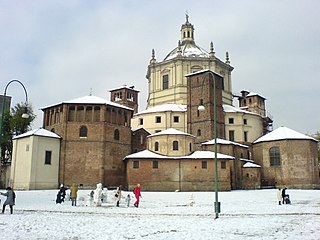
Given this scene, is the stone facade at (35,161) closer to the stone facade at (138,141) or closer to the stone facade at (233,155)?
the stone facade at (138,141)

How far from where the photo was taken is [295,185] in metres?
47.4

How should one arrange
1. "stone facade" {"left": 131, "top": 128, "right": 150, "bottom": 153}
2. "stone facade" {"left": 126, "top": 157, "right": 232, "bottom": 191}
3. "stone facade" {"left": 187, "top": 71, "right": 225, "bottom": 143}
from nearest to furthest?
"stone facade" {"left": 126, "top": 157, "right": 232, "bottom": 191}
"stone facade" {"left": 131, "top": 128, "right": 150, "bottom": 153}
"stone facade" {"left": 187, "top": 71, "right": 225, "bottom": 143}

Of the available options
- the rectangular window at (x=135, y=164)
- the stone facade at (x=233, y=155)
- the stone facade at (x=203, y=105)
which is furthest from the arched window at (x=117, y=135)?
the stone facade at (x=233, y=155)

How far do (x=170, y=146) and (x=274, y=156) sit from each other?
16043 millimetres

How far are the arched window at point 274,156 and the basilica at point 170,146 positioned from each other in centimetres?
14

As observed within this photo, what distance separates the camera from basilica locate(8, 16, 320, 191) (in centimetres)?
4222

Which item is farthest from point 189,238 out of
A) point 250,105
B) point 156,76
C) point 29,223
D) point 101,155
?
point 250,105

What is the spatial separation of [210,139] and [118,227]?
121 ft

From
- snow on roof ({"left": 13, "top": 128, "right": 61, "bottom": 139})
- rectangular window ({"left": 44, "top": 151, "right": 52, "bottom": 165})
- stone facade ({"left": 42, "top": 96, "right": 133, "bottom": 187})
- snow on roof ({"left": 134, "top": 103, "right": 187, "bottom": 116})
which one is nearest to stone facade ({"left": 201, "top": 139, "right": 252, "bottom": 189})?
snow on roof ({"left": 134, "top": 103, "right": 187, "bottom": 116})

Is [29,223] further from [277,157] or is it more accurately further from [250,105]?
[250,105]

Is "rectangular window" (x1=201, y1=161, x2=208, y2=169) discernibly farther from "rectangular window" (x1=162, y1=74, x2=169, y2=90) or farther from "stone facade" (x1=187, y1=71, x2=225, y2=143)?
"rectangular window" (x1=162, y1=74, x2=169, y2=90)

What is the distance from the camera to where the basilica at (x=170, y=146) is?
4222 cm

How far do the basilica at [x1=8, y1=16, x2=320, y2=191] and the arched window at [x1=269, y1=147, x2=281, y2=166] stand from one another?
0.46 feet

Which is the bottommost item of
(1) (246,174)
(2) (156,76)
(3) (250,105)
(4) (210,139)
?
(1) (246,174)
